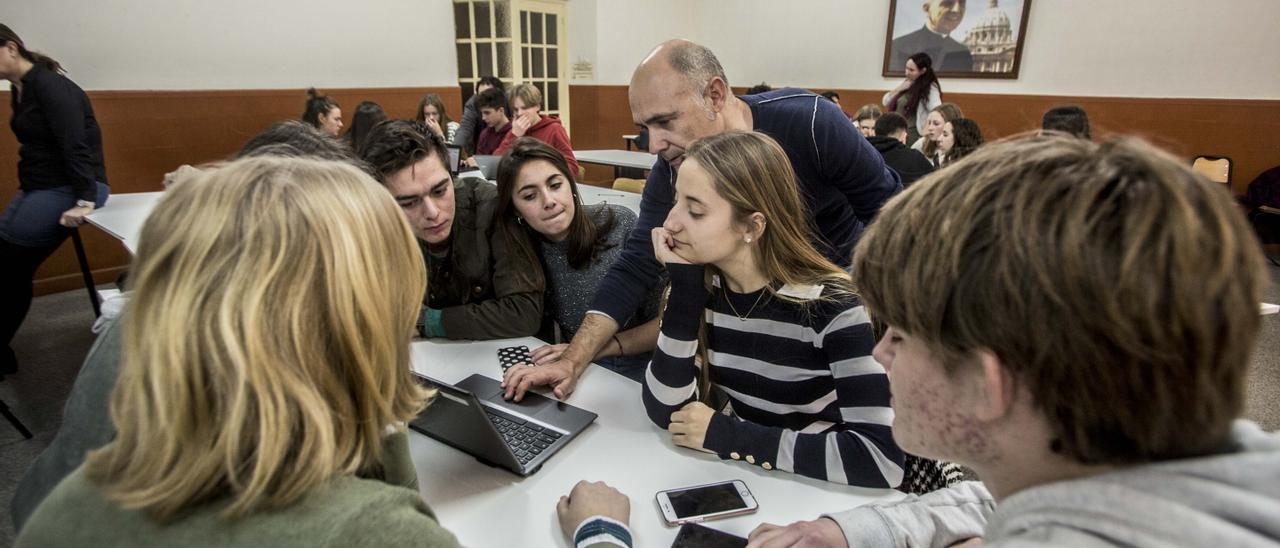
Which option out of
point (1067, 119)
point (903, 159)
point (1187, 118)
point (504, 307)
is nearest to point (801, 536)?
point (504, 307)

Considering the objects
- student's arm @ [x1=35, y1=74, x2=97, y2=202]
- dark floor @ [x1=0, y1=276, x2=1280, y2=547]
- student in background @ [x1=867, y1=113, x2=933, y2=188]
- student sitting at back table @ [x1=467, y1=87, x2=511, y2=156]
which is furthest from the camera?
student sitting at back table @ [x1=467, y1=87, x2=511, y2=156]

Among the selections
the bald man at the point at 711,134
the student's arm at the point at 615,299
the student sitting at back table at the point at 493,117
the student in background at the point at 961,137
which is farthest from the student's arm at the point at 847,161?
the student sitting at back table at the point at 493,117

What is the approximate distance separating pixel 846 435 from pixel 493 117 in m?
4.22

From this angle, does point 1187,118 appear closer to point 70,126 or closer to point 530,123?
point 530,123

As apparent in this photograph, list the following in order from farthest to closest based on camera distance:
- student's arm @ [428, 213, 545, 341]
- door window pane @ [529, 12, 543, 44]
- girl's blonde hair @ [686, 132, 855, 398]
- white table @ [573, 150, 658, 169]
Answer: door window pane @ [529, 12, 543, 44]
white table @ [573, 150, 658, 169]
student's arm @ [428, 213, 545, 341]
girl's blonde hair @ [686, 132, 855, 398]

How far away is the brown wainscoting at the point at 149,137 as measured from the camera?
13.2 feet

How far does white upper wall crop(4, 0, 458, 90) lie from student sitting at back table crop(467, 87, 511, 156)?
117 centimetres

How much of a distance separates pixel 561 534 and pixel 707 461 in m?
0.30

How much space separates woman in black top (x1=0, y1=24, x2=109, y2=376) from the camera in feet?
9.37

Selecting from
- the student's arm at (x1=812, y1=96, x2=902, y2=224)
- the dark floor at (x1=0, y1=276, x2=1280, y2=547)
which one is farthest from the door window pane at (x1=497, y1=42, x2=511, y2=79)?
the student's arm at (x1=812, y1=96, x2=902, y2=224)

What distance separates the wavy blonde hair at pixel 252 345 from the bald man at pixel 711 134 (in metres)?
1.03

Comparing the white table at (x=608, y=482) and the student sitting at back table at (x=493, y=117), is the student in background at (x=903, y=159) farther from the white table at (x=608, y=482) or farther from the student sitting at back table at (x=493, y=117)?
the student sitting at back table at (x=493, y=117)

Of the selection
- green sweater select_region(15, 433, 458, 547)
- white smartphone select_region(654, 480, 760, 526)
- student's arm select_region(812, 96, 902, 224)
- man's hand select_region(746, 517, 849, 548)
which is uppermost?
student's arm select_region(812, 96, 902, 224)

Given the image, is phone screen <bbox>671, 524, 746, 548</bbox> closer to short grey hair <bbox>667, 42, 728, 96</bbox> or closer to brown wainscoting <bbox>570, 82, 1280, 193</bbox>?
short grey hair <bbox>667, 42, 728, 96</bbox>
